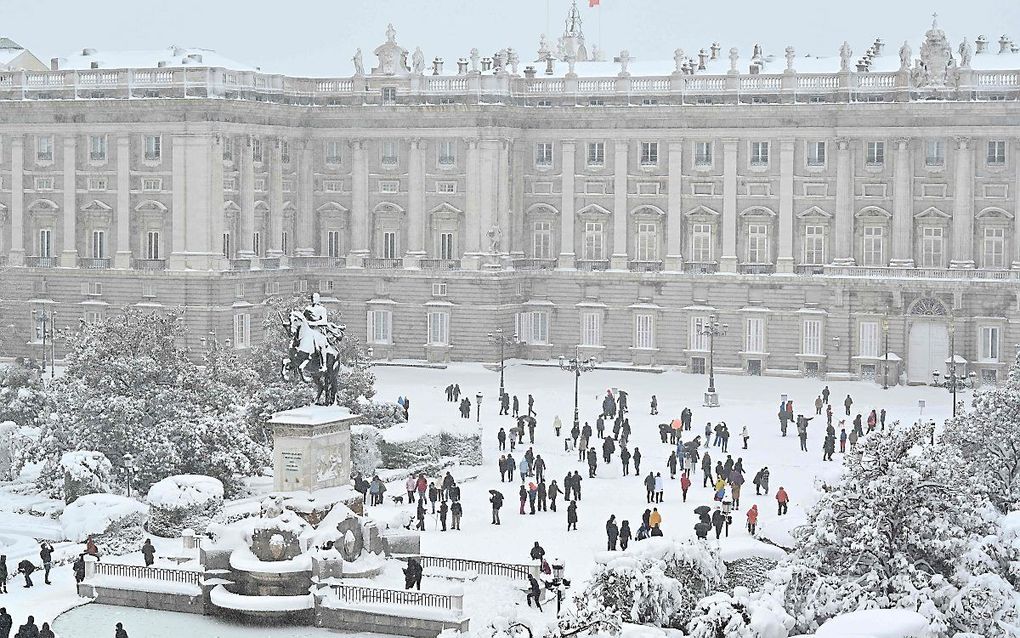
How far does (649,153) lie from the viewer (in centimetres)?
9938

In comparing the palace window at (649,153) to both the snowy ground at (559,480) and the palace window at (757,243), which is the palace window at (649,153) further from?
the snowy ground at (559,480)

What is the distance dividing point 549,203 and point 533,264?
273 cm

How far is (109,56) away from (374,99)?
12056 millimetres

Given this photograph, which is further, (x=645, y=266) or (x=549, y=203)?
(x=549, y=203)

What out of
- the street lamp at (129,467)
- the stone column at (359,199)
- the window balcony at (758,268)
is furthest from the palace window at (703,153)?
the street lamp at (129,467)

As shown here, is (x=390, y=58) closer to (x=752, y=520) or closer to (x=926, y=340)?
(x=926, y=340)

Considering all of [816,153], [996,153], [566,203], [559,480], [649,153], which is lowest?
[559,480]

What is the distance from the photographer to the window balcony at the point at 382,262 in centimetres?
10155

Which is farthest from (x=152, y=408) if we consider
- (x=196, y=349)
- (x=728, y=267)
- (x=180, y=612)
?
(x=728, y=267)

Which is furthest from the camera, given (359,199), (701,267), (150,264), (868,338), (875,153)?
(359,199)

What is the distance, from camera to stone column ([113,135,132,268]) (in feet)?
322

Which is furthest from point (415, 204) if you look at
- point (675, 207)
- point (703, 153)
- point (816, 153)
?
point (816, 153)

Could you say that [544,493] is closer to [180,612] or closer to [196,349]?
[180,612]

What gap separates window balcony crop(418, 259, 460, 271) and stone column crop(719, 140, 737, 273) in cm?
1137
